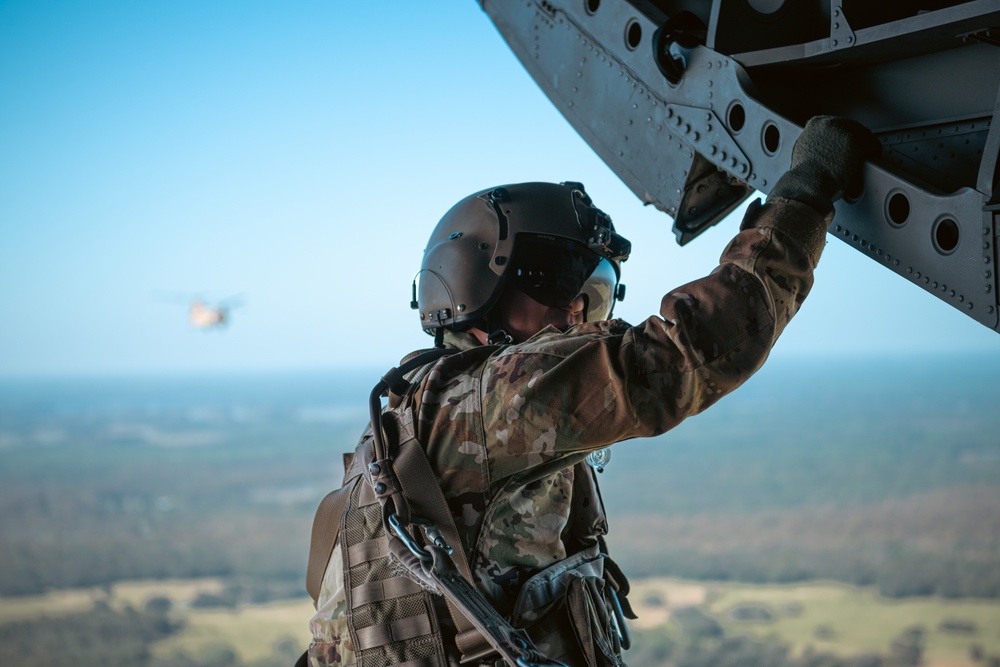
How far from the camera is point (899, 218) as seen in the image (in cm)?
199

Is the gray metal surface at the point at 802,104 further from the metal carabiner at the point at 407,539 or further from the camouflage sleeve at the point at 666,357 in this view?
the metal carabiner at the point at 407,539

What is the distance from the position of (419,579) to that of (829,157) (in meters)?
1.21

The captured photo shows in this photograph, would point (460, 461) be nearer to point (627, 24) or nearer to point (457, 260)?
point (457, 260)

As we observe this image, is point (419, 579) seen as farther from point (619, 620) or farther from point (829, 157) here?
point (829, 157)

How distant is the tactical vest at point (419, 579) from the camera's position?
1827 millimetres

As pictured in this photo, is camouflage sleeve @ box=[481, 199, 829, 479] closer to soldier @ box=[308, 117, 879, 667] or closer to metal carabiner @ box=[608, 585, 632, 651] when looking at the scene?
soldier @ box=[308, 117, 879, 667]

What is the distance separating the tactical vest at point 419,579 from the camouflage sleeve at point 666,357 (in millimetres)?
210

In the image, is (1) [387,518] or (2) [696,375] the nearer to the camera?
(2) [696,375]

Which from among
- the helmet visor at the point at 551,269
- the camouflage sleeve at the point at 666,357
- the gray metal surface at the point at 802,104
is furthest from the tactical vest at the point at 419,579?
the gray metal surface at the point at 802,104

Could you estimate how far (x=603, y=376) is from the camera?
1.73 meters

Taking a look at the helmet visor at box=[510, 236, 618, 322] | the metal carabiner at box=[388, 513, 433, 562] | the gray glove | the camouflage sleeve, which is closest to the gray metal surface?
the gray glove

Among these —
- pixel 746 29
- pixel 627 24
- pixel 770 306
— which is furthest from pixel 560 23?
pixel 770 306

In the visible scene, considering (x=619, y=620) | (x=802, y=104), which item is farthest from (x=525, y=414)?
(x=802, y=104)

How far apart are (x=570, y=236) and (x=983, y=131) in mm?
956
